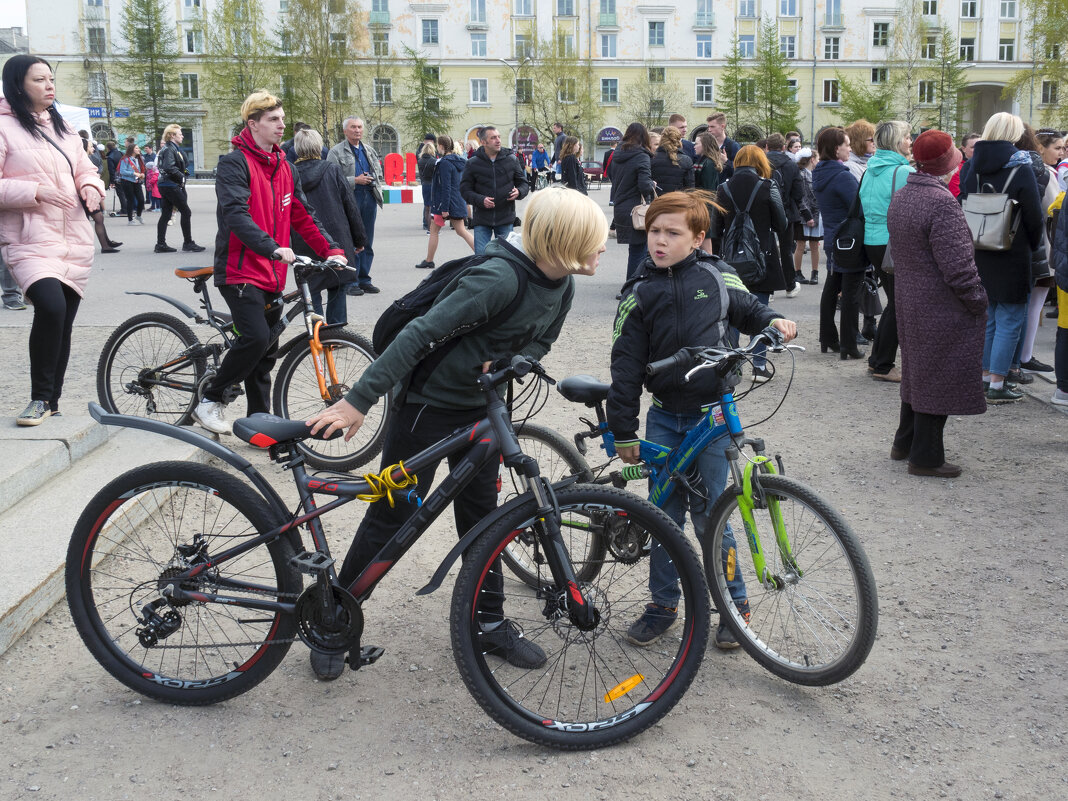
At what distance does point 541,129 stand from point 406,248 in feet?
234

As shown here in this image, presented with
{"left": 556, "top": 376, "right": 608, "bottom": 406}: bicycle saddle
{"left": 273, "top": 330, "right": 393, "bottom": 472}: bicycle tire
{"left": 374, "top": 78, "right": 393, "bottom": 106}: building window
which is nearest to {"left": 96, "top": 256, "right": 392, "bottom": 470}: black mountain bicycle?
{"left": 273, "top": 330, "right": 393, "bottom": 472}: bicycle tire

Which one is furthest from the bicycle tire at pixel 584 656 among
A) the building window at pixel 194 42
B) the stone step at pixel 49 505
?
the building window at pixel 194 42

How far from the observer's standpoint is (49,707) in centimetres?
364

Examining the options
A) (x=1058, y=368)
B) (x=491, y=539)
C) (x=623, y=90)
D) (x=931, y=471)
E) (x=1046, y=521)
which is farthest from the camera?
(x=623, y=90)

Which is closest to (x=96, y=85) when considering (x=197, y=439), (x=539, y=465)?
(x=539, y=465)

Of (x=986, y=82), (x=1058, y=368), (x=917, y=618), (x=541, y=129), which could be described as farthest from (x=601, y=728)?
(x=986, y=82)

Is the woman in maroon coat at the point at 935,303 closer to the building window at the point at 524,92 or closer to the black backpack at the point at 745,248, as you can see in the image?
the black backpack at the point at 745,248

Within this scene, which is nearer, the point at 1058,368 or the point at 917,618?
the point at 917,618

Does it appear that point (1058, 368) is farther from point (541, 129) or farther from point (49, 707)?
point (541, 129)

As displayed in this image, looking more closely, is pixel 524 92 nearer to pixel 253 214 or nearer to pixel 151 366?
pixel 151 366

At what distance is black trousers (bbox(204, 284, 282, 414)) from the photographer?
611 cm

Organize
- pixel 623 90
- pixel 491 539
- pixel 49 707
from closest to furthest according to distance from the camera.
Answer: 1. pixel 491 539
2. pixel 49 707
3. pixel 623 90

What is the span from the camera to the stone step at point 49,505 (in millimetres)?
4196

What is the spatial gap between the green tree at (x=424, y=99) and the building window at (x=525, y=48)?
5.92 metres
